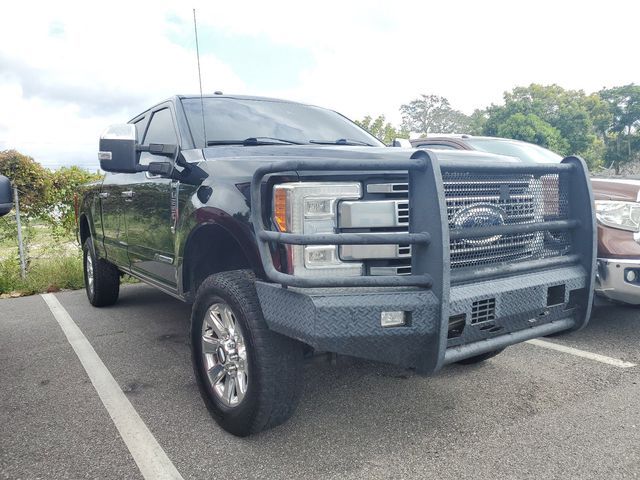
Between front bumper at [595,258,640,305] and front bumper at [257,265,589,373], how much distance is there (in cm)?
161

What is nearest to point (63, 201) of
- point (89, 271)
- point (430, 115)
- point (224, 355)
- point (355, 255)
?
point (89, 271)

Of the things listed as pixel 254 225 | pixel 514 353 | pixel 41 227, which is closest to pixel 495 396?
pixel 514 353

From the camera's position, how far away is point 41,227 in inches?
312

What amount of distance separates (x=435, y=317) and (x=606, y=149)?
183 feet

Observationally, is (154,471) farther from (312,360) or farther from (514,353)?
(514,353)

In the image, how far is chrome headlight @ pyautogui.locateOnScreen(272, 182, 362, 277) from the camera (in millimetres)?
2244

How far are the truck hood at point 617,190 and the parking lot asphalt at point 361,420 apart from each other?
115 centimetres

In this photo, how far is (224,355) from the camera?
2.75 metres

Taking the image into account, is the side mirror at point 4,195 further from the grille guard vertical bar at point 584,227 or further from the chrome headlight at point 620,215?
the chrome headlight at point 620,215

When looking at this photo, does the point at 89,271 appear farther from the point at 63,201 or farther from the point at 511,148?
the point at 511,148

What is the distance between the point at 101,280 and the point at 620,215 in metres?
4.94

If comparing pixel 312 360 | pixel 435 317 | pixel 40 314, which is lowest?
pixel 40 314

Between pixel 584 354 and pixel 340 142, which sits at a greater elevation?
pixel 340 142

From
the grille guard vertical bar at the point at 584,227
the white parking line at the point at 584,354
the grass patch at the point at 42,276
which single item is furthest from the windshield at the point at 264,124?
the grass patch at the point at 42,276
